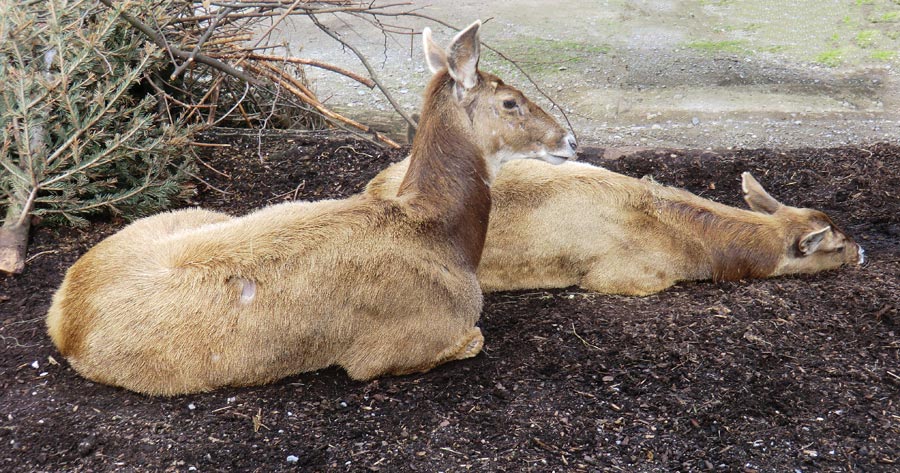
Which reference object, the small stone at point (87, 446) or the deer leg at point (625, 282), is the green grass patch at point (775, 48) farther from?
the small stone at point (87, 446)

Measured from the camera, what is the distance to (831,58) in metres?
11.5

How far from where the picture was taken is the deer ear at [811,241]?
649cm

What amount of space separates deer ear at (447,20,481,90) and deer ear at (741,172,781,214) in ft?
8.97

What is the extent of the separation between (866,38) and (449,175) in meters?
8.97

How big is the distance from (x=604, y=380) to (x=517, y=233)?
1637mm

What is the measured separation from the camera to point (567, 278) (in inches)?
258

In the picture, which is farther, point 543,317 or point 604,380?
point 543,317

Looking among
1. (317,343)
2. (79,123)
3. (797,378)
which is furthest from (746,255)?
(79,123)

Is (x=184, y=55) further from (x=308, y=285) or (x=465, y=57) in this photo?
(x=308, y=285)

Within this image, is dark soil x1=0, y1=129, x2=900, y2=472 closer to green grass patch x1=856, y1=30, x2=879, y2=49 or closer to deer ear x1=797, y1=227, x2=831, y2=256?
deer ear x1=797, y1=227, x2=831, y2=256

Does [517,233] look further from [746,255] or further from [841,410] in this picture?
[841,410]

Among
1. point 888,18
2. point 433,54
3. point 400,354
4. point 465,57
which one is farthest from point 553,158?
point 888,18

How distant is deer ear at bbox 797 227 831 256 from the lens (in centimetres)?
649

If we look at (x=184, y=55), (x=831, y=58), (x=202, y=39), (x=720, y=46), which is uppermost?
(x=202, y=39)
